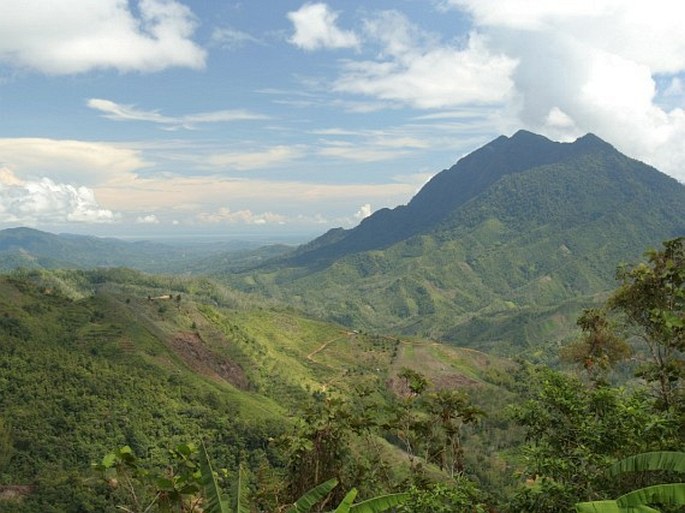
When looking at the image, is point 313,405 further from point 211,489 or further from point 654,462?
point 654,462

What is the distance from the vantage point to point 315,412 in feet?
67.1

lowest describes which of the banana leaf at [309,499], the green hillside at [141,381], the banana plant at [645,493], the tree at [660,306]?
the green hillside at [141,381]

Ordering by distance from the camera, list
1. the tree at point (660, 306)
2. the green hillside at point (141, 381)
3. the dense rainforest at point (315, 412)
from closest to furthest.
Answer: the dense rainforest at point (315, 412) < the tree at point (660, 306) < the green hillside at point (141, 381)

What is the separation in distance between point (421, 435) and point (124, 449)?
40.1ft

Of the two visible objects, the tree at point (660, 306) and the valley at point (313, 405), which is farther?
the tree at point (660, 306)

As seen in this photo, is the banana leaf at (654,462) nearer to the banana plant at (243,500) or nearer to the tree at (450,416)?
the banana plant at (243,500)

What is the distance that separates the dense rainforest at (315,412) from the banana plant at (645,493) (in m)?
0.04

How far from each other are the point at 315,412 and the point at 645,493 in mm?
12598

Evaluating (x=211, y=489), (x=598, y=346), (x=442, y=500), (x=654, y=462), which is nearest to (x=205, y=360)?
(x=598, y=346)

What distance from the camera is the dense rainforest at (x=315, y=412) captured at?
1370cm

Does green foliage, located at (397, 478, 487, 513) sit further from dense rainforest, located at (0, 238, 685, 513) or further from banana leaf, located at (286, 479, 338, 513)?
banana leaf, located at (286, 479, 338, 513)

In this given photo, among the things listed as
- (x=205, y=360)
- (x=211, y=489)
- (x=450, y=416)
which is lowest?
(x=205, y=360)

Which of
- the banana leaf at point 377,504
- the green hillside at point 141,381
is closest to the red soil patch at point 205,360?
the green hillside at point 141,381

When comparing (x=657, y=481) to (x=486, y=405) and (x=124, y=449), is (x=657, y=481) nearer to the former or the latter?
(x=124, y=449)
